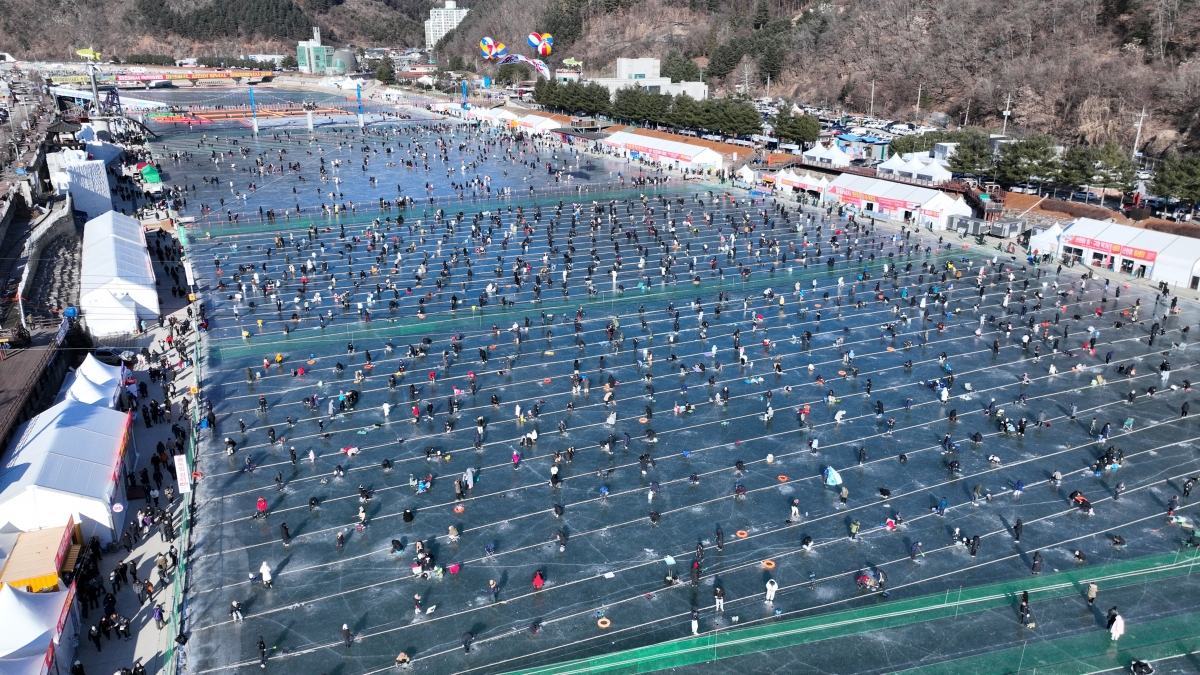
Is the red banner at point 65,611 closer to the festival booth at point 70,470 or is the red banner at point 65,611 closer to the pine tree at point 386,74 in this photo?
the festival booth at point 70,470

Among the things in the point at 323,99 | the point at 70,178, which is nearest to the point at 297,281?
the point at 70,178

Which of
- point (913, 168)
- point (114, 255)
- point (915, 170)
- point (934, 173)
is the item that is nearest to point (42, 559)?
point (114, 255)

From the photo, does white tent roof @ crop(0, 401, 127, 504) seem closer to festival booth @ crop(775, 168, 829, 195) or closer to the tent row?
festival booth @ crop(775, 168, 829, 195)

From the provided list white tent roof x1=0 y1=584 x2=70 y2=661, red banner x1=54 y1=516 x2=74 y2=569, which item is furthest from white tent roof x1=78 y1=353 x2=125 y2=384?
white tent roof x1=0 y1=584 x2=70 y2=661

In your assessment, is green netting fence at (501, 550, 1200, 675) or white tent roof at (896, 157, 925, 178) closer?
green netting fence at (501, 550, 1200, 675)

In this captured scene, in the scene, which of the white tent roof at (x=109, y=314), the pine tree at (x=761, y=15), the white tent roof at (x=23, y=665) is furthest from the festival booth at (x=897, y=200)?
the pine tree at (x=761, y=15)

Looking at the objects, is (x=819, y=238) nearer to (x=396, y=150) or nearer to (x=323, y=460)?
(x=323, y=460)

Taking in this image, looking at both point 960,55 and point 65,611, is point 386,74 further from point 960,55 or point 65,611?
point 65,611
